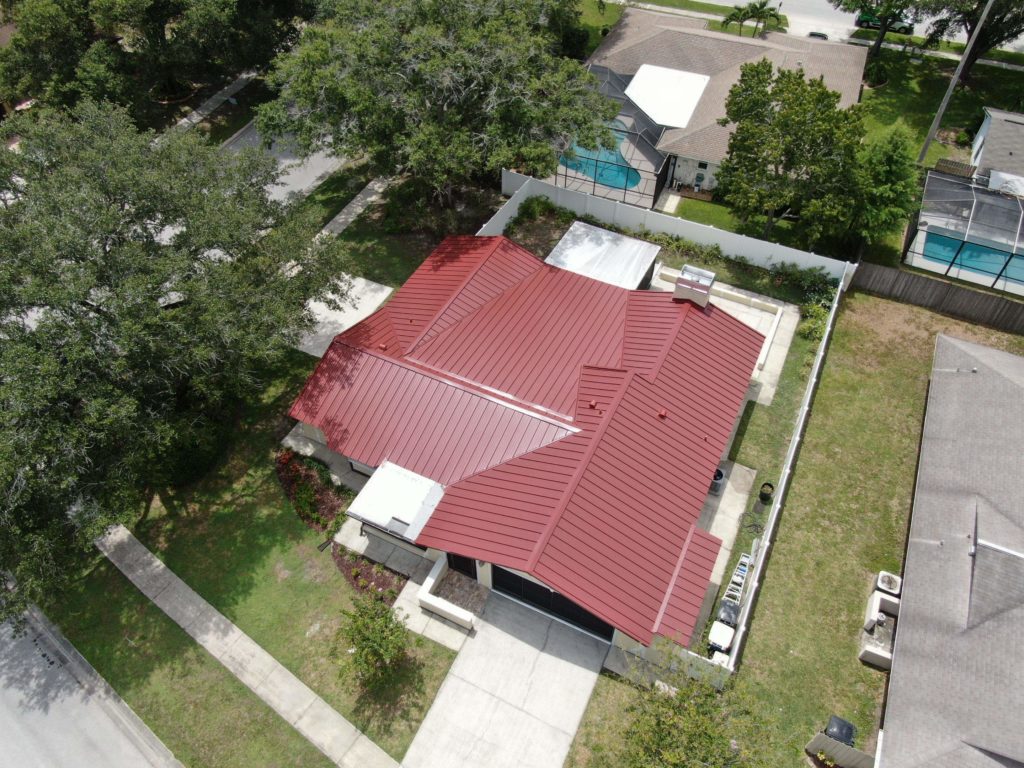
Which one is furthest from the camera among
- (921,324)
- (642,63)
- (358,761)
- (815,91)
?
(642,63)

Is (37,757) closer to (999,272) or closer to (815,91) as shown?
(815,91)

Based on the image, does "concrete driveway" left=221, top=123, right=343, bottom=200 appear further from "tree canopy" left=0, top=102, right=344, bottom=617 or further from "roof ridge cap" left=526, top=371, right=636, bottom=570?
"roof ridge cap" left=526, top=371, right=636, bottom=570

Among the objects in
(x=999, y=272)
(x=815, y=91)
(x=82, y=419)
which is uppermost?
(x=815, y=91)

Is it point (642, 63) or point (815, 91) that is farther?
point (642, 63)

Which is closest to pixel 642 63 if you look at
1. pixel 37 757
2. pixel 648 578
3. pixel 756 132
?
pixel 756 132

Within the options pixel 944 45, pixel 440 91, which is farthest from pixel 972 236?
pixel 944 45

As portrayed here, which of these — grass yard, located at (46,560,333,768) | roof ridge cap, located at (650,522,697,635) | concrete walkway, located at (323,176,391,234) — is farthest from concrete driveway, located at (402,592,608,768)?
concrete walkway, located at (323,176,391,234)
